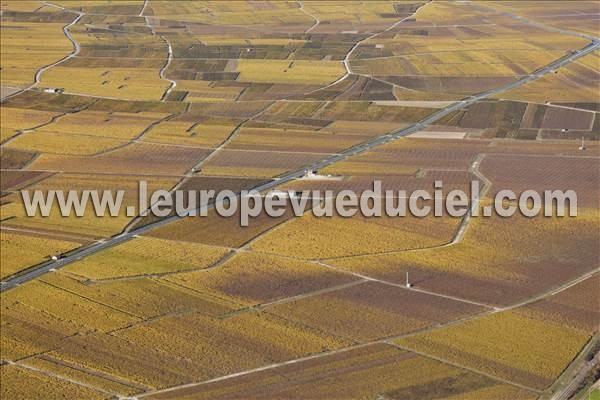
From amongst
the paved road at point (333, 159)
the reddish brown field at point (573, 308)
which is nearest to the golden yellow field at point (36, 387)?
the paved road at point (333, 159)

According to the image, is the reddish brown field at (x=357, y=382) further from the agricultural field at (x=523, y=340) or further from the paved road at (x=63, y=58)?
the paved road at (x=63, y=58)

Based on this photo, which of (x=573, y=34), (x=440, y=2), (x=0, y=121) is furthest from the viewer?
(x=440, y=2)

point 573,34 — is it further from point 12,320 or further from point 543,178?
point 12,320

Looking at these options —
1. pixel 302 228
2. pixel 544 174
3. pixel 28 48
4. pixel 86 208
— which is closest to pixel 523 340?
pixel 302 228

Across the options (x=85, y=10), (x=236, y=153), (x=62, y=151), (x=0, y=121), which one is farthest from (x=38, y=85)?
(x=85, y=10)

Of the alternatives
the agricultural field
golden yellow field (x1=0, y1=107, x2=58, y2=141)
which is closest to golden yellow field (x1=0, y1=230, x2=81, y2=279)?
the agricultural field

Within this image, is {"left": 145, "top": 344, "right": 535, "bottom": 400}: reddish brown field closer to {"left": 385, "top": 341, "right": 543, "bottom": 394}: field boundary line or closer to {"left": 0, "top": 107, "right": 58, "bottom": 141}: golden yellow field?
{"left": 385, "top": 341, "right": 543, "bottom": 394}: field boundary line
